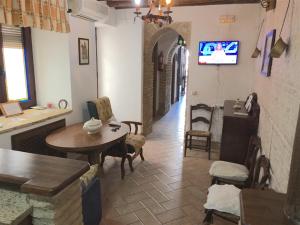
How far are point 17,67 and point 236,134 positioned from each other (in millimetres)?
3136

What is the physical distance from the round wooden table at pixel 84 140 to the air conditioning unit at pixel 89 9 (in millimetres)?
1701

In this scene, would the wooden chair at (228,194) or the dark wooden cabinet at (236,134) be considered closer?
the wooden chair at (228,194)

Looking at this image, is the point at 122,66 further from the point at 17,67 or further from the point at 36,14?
the point at 36,14

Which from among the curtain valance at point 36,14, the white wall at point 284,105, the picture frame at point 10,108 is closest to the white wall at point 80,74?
the curtain valance at point 36,14

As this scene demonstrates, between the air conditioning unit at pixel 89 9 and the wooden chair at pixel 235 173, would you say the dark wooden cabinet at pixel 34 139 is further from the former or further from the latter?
the wooden chair at pixel 235 173

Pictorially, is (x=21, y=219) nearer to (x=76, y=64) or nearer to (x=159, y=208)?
(x=159, y=208)

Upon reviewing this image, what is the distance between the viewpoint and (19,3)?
2.52 meters

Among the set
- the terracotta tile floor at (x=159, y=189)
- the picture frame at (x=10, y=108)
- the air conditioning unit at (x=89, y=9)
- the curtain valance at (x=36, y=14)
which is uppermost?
the air conditioning unit at (x=89, y=9)

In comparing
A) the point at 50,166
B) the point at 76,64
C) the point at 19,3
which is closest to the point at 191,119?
the point at 76,64

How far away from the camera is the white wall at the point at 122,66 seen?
4723mm

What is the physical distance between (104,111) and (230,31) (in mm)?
2638

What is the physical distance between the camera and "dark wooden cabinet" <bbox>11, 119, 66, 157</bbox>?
8.68 ft

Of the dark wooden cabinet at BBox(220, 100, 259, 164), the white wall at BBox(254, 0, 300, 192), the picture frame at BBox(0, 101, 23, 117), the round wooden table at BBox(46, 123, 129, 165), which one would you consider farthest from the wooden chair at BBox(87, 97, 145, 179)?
the white wall at BBox(254, 0, 300, 192)

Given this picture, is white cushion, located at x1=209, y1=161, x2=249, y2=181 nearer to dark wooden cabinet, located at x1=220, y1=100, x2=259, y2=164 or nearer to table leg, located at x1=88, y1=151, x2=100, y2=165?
dark wooden cabinet, located at x1=220, y1=100, x2=259, y2=164
